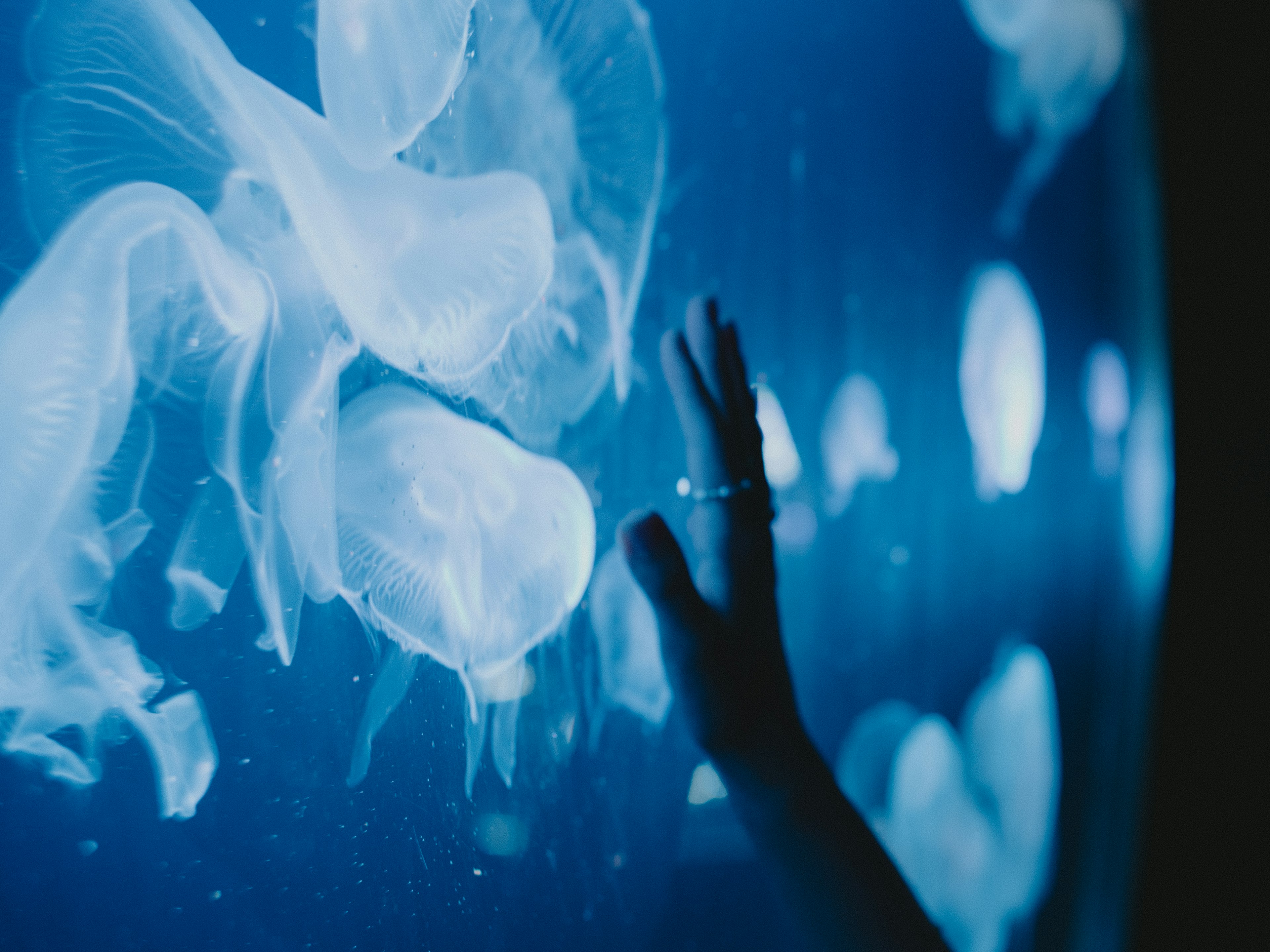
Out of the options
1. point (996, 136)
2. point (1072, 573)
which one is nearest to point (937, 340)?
point (996, 136)

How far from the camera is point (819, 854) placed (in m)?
0.76

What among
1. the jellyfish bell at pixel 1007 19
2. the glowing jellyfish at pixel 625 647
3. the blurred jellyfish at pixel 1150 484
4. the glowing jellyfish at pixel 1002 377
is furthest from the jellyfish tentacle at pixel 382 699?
the jellyfish bell at pixel 1007 19

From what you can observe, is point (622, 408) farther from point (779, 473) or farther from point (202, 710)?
point (202, 710)

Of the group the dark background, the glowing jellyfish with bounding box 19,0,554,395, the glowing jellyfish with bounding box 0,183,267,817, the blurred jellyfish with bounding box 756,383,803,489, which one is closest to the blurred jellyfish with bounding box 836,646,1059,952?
the dark background

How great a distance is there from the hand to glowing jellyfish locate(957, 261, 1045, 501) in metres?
1.59

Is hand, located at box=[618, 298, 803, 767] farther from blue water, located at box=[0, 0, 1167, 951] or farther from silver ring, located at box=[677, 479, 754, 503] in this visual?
blue water, located at box=[0, 0, 1167, 951]

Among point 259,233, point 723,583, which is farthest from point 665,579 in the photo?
point 259,233

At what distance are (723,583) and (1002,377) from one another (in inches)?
74.3

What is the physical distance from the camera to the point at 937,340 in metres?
2.08

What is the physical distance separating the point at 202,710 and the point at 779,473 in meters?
1.44

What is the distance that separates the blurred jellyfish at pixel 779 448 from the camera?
1.78 m

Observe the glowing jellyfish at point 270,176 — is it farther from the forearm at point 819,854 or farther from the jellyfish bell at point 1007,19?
the jellyfish bell at point 1007,19

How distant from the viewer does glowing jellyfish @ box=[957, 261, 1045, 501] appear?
219cm

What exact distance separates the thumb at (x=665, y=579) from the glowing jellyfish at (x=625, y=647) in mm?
534
